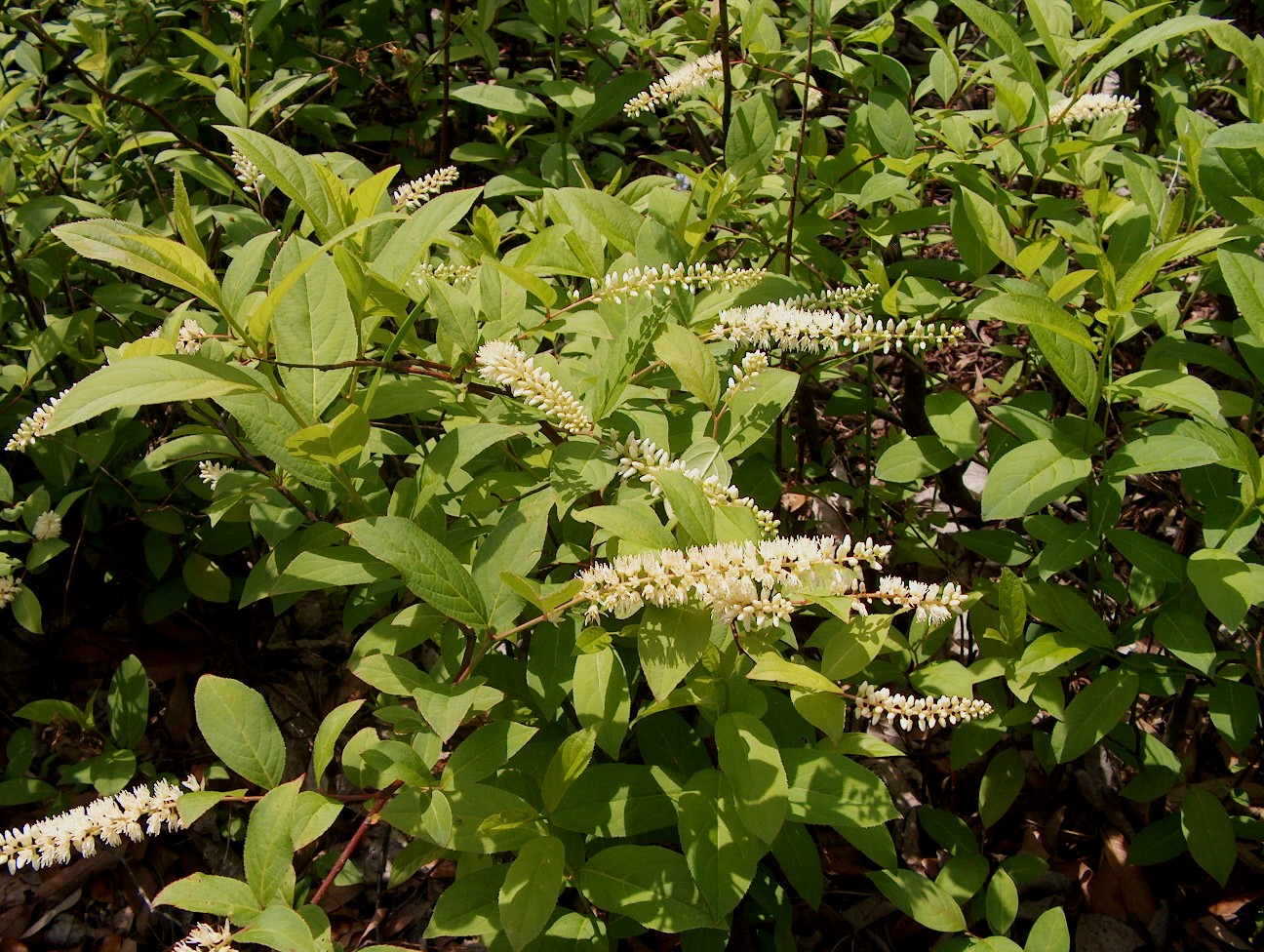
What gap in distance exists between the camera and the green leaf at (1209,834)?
2035 millimetres

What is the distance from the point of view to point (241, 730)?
1659 millimetres

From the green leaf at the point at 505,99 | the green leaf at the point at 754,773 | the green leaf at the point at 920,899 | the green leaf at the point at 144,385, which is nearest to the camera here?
the green leaf at the point at 144,385

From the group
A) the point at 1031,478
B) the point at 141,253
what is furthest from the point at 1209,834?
the point at 141,253

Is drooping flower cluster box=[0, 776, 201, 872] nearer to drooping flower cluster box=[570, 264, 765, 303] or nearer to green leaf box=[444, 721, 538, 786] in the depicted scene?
green leaf box=[444, 721, 538, 786]

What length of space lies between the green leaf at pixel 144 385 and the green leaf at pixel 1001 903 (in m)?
1.85

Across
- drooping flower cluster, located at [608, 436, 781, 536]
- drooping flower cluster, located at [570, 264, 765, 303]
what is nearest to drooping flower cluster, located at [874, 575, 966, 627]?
drooping flower cluster, located at [608, 436, 781, 536]

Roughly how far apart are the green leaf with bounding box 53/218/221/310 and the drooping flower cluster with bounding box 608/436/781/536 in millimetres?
688

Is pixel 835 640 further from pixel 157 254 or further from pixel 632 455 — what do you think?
pixel 157 254

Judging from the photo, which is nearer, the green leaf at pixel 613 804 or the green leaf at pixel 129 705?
the green leaf at pixel 613 804

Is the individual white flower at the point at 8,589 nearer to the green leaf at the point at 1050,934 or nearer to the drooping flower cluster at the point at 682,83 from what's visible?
the drooping flower cluster at the point at 682,83

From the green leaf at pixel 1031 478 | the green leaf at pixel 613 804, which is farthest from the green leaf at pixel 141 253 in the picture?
the green leaf at pixel 1031 478

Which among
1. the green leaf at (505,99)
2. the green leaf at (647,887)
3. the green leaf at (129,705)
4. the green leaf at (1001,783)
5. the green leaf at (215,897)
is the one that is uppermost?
the green leaf at (505,99)

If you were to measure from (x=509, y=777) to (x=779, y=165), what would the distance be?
1949 millimetres

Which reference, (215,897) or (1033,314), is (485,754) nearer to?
(215,897)
